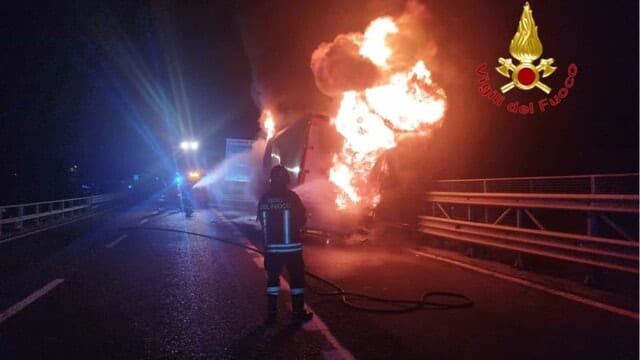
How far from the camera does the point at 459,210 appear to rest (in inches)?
582

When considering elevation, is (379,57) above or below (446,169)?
above

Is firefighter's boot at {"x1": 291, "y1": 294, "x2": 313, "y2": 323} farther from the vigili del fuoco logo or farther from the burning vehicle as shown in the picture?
the vigili del fuoco logo

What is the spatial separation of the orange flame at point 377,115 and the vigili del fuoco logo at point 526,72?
4.78 m

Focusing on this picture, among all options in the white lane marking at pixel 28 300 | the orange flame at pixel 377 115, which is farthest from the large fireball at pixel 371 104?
the white lane marking at pixel 28 300

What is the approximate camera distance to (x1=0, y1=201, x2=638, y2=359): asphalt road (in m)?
5.18

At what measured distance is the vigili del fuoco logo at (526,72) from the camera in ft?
57.9

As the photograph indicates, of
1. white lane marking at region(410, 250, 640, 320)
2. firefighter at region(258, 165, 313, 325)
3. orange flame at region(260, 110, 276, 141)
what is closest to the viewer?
firefighter at region(258, 165, 313, 325)

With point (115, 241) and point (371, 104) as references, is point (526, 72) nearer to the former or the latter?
point (371, 104)

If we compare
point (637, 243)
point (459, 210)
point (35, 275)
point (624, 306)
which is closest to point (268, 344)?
point (624, 306)

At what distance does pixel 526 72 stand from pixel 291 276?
14574 millimetres

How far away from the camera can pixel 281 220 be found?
658 centimetres

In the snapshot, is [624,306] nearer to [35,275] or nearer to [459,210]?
[459,210]

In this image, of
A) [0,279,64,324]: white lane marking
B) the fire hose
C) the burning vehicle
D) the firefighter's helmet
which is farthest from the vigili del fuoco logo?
[0,279,64,324]: white lane marking

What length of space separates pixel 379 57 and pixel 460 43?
4.55 m
